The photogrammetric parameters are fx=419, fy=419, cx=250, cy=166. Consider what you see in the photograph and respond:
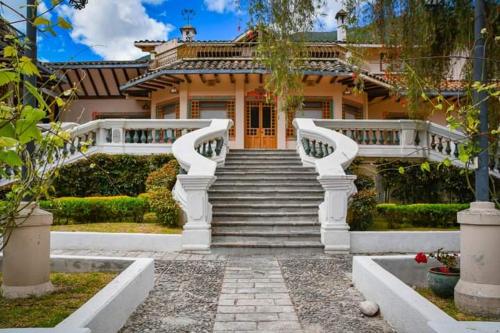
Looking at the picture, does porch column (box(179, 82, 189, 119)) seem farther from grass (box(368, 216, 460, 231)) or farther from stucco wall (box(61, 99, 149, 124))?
grass (box(368, 216, 460, 231))

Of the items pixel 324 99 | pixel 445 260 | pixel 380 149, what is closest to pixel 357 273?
pixel 445 260

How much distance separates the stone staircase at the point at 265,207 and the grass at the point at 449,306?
356cm

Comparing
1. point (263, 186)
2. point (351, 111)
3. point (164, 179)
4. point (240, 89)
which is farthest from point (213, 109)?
point (164, 179)

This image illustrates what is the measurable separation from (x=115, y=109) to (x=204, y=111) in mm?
5320

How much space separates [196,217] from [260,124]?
A: 1075cm

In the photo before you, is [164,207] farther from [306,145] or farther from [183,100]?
[183,100]

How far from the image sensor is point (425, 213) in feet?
31.2

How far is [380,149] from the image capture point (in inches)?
513

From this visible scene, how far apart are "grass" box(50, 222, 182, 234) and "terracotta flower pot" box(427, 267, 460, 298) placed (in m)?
5.42

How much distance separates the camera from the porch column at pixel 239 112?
1794 cm

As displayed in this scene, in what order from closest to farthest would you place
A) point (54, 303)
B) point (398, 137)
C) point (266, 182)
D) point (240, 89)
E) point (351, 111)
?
point (54, 303) < point (266, 182) < point (398, 137) < point (240, 89) < point (351, 111)

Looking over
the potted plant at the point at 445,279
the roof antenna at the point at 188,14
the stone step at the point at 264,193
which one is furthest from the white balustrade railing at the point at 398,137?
the roof antenna at the point at 188,14

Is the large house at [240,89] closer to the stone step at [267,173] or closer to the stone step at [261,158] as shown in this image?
the stone step at [261,158]

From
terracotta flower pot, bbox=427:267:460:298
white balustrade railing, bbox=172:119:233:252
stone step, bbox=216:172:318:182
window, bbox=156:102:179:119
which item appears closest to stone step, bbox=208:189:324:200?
stone step, bbox=216:172:318:182
